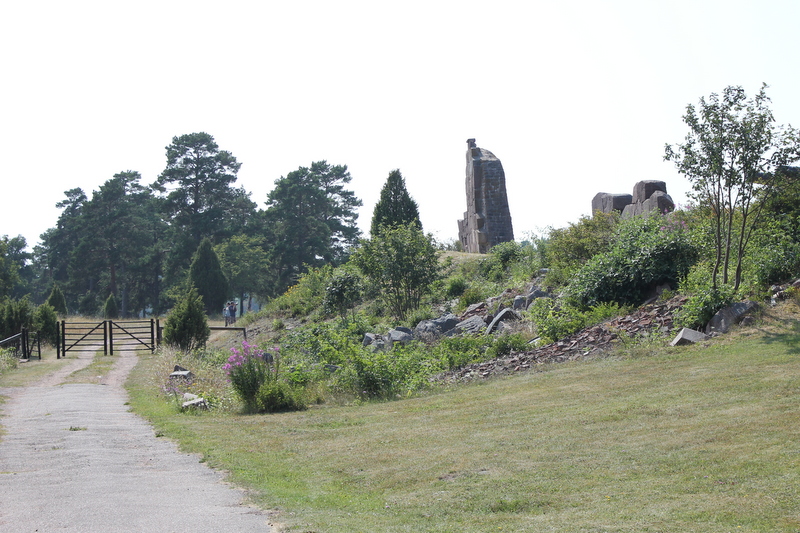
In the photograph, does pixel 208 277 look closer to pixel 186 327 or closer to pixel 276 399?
pixel 186 327

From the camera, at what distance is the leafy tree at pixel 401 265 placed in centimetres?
2172

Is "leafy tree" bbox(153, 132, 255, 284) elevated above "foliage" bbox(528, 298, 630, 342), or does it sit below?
above

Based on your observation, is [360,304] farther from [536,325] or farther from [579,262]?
[536,325]

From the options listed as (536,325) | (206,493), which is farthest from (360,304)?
(206,493)

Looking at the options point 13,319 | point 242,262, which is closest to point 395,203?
point 13,319

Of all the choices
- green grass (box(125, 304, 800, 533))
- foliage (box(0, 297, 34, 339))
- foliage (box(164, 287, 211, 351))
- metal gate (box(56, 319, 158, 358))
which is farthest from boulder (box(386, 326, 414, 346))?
foliage (box(0, 297, 34, 339))

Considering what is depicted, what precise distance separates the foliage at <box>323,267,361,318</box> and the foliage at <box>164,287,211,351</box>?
4.15 m

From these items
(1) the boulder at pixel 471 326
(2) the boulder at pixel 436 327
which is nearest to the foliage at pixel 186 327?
(2) the boulder at pixel 436 327

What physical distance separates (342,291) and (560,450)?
17.5 metres

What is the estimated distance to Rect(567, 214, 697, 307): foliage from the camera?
46.6ft

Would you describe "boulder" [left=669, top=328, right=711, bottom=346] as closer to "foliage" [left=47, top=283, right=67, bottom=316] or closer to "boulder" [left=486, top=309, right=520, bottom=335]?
"boulder" [left=486, top=309, right=520, bottom=335]

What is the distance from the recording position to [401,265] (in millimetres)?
21719

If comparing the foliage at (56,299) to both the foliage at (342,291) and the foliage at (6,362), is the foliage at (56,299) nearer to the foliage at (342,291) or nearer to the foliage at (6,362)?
the foliage at (6,362)

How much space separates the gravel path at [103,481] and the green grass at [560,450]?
41 centimetres
